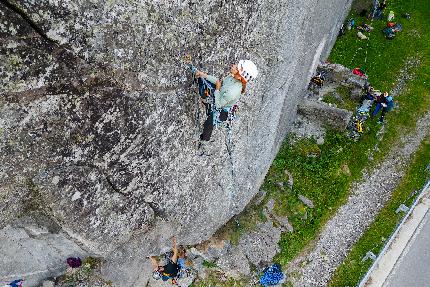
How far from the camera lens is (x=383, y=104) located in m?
20.2

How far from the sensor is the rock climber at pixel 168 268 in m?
13.3

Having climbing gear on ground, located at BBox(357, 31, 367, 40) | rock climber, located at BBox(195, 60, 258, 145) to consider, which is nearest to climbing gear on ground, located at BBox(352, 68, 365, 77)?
climbing gear on ground, located at BBox(357, 31, 367, 40)

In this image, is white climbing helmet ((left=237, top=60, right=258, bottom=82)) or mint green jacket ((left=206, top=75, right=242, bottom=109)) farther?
mint green jacket ((left=206, top=75, right=242, bottom=109))

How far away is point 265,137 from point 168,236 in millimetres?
4771

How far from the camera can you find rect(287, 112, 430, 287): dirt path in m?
15.8

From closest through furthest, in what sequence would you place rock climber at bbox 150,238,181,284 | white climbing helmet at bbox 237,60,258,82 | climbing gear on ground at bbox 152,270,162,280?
white climbing helmet at bbox 237,60,258,82, rock climber at bbox 150,238,181,284, climbing gear on ground at bbox 152,270,162,280

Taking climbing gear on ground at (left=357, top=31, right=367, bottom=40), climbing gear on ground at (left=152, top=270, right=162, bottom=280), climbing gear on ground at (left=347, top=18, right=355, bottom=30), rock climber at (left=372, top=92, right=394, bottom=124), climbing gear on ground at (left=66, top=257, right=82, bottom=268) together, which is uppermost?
climbing gear on ground at (left=347, top=18, right=355, bottom=30)

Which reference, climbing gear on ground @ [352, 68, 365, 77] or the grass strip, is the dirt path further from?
climbing gear on ground @ [352, 68, 365, 77]

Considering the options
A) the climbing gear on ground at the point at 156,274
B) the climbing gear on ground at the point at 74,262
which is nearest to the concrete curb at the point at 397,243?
the climbing gear on ground at the point at 156,274

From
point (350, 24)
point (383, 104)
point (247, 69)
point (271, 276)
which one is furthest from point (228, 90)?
point (350, 24)

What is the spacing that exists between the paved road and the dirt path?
163 centimetres

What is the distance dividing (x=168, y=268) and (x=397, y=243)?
8625mm

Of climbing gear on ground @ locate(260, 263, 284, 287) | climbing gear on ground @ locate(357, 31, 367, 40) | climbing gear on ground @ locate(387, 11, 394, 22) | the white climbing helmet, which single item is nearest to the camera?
the white climbing helmet

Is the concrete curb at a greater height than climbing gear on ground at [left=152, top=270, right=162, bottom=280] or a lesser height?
greater
